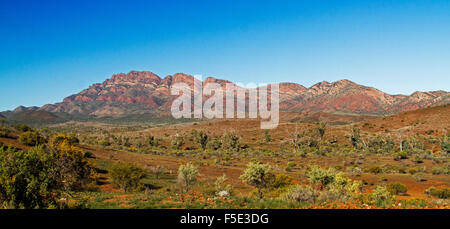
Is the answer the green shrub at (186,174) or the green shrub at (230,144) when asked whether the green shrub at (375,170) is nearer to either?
the green shrub at (186,174)

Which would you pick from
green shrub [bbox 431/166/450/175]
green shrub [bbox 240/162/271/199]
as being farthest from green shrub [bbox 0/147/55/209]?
green shrub [bbox 431/166/450/175]

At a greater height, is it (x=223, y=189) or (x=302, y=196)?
(x=302, y=196)

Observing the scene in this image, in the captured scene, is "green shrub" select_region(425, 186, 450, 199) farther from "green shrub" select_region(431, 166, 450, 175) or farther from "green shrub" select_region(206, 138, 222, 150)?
"green shrub" select_region(206, 138, 222, 150)

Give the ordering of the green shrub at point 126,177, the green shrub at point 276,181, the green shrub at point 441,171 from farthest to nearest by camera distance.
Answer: the green shrub at point 441,171 < the green shrub at point 126,177 < the green shrub at point 276,181

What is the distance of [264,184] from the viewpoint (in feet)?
71.5

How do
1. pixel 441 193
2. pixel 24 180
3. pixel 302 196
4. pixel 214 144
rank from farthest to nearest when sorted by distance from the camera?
pixel 214 144
pixel 441 193
pixel 302 196
pixel 24 180

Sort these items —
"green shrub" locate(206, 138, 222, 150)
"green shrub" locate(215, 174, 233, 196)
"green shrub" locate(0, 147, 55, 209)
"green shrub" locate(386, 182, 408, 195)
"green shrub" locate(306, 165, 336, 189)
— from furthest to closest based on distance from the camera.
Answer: "green shrub" locate(206, 138, 222, 150) → "green shrub" locate(386, 182, 408, 195) → "green shrub" locate(306, 165, 336, 189) → "green shrub" locate(215, 174, 233, 196) → "green shrub" locate(0, 147, 55, 209)

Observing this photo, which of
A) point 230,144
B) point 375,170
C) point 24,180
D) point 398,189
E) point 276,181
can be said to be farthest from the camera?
point 230,144

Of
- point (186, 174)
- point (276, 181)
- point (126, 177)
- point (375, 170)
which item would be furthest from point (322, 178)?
point (375, 170)

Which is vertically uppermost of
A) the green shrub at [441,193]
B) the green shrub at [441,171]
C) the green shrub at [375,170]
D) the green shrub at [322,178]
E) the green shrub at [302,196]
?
the green shrub at [302,196]

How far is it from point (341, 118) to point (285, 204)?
507 feet

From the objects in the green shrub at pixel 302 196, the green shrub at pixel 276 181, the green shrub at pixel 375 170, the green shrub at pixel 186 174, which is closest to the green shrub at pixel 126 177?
the green shrub at pixel 186 174

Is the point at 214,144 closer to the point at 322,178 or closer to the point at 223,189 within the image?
the point at 223,189
